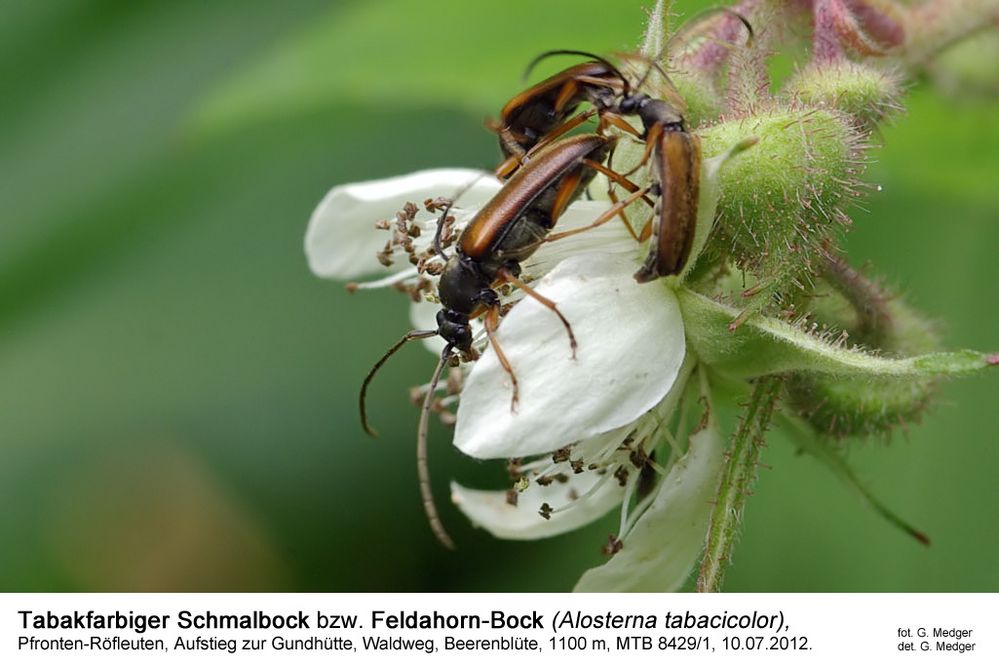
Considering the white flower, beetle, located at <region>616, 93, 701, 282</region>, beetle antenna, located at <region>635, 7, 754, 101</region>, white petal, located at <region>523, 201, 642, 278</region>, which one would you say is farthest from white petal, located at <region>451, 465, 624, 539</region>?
beetle antenna, located at <region>635, 7, 754, 101</region>

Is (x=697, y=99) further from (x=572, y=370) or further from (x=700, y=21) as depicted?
(x=572, y=370)

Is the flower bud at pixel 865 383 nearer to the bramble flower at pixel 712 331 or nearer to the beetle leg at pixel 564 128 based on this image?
the bramble flower at pixel 712 331

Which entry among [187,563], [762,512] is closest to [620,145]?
[762,512]

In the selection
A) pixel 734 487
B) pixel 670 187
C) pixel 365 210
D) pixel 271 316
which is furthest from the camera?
pixel 271 316

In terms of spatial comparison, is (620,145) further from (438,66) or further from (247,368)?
(247,368)

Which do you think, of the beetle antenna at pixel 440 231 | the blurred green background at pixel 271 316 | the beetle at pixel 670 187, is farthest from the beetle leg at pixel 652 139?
the blurred green background at pixel 271 316

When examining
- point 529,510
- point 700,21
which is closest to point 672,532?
point 529,510
